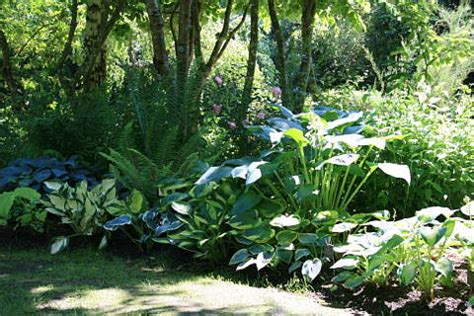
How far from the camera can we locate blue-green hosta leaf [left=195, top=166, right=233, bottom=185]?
13.3 feet

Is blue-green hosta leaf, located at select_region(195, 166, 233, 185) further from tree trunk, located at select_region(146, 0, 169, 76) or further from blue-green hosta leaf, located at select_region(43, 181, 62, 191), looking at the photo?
tree trunk, located at select_region(146, 0, 169, 76)

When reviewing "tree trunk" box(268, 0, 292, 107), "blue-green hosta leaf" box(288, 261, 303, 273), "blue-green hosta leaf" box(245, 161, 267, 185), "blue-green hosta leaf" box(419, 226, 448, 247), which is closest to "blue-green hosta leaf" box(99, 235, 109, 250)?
"blue-green hosta leaf" box(245, 161, 267, 185)

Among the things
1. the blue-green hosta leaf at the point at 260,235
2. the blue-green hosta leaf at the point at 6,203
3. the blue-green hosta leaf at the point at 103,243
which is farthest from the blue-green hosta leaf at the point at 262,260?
the blue-green hosta leaf at the point at 6,203

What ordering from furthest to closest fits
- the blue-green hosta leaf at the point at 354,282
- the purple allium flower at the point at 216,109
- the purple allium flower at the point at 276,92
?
the purple allium flower at the point at 276,92, the purple allium flower at the point at 216,109, the blue-green hosta leaf at the point at 354,282

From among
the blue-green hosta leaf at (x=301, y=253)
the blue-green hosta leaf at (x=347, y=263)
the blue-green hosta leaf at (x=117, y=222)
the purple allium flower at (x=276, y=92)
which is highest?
the purple allium flower at (x=276, y=92)

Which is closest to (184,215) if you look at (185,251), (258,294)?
(185,251)

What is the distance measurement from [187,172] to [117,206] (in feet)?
1.98

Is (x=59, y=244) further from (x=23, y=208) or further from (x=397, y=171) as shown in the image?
(x=397, y=171)

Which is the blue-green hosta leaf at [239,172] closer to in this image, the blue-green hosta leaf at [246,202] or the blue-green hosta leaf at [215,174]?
the blue-green hosta leaf at [215,174]

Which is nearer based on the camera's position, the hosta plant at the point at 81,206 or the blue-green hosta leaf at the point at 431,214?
the blue-green hosta leaf at the point at 431,214

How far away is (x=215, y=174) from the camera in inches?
161

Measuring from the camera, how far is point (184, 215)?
14.1 ft

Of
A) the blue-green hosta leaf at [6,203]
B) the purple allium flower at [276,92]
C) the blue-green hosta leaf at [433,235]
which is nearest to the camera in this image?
the blue-green hosta leaf at [433,235]

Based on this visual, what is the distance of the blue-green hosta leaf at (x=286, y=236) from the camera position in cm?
384
